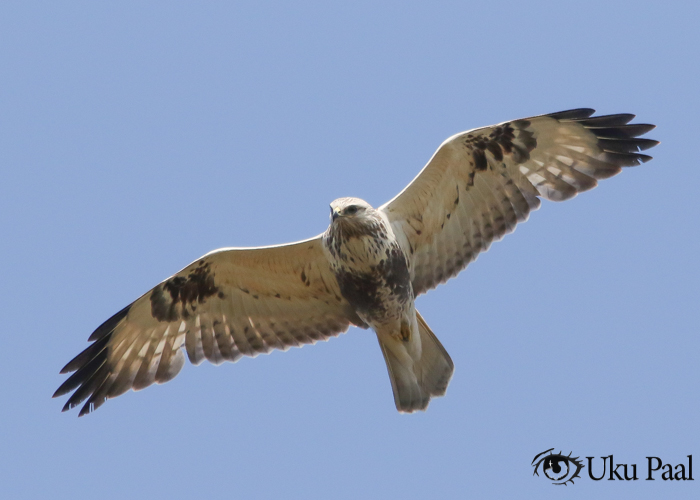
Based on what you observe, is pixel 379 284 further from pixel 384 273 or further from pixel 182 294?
pixel 182 294

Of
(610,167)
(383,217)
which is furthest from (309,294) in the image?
(610,167)

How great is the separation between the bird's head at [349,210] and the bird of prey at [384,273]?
8 centimetres

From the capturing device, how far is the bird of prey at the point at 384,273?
28.6ft

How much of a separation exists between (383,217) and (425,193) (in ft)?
1.96

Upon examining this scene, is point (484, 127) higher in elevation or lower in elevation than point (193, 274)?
higher

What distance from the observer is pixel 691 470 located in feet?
29.8

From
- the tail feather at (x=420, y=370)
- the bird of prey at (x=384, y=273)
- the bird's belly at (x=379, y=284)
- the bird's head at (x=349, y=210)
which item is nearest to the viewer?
the bird's head at (x=349, y=210)

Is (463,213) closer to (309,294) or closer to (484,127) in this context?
(484,127)

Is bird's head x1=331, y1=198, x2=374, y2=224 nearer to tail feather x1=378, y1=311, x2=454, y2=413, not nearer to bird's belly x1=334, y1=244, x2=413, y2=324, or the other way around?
bird's belly x1=334, y1=244, x2=413, y2=324

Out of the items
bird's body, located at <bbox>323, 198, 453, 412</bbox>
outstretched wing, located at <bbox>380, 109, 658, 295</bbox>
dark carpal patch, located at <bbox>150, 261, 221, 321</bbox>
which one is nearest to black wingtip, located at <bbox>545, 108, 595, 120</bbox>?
outstretched wing, located at <bbox>380, 109, 658, 295</bbox>

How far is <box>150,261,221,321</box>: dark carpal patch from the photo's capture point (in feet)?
30.5

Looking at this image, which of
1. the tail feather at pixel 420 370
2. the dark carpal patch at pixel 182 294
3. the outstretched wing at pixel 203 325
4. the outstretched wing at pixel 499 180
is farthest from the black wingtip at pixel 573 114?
the dark carpal patch at pixel 182 294

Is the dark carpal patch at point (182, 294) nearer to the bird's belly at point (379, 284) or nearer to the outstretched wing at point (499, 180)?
the bird's belly at point (379, 284)

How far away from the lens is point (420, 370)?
9094 millimetres
